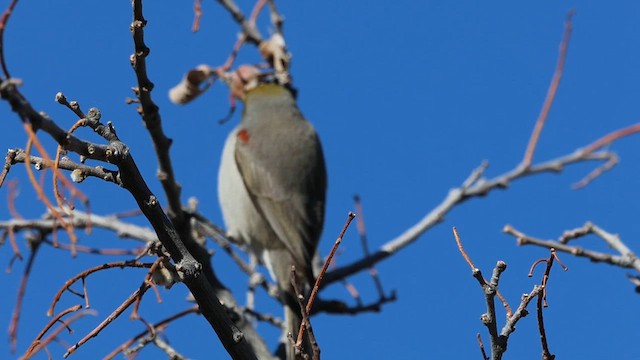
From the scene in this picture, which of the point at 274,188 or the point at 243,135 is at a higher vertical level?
the point at 243,135

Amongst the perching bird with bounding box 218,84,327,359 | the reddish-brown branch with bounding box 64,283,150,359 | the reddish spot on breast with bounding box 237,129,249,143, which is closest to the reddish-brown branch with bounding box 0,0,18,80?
the reddish-brown branch with bounding box 64,283,150,359

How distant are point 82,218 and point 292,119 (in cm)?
221

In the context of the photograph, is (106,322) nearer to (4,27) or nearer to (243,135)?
(4,27)

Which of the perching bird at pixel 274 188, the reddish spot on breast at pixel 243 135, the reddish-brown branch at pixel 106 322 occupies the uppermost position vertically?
the reddish spot on breast at pixel 243 135

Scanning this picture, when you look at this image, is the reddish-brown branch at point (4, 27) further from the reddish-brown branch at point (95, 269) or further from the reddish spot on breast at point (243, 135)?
the reddish spot on breast at point (243, 135)

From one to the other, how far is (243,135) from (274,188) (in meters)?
0.50

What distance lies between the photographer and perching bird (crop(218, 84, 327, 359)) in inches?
227

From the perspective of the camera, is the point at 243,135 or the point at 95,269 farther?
the point at 243,135

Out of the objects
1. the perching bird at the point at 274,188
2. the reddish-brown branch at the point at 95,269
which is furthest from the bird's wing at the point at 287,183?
the reddish-brown branch at the point at 95,269

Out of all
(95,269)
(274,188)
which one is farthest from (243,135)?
(95,269)

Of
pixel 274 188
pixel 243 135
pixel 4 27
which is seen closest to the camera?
pixel 4 27

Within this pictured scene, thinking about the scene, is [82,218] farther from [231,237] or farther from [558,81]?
[558,81]

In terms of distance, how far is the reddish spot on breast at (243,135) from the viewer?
625 cm

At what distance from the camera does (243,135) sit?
630cm
